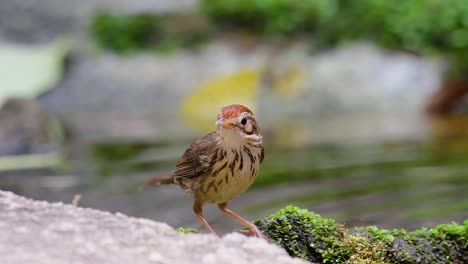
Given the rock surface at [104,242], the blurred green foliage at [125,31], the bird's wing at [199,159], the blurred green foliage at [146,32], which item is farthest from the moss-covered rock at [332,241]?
the blurred green foliage at [125,31]

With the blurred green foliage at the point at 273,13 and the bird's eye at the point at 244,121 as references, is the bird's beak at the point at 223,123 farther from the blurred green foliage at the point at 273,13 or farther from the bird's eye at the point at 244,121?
the blurred green foliage at the point at 273,13

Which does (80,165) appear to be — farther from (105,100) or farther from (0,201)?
(0,201)

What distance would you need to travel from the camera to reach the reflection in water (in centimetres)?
683

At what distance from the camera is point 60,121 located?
13.7 m

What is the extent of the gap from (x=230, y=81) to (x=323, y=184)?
6.66 m

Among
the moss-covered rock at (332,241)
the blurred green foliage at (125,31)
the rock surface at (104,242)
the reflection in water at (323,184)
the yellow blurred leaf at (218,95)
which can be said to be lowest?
the rock surface at (104,242)

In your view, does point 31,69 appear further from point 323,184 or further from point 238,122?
point 238,122

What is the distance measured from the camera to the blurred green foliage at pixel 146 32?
1589cm

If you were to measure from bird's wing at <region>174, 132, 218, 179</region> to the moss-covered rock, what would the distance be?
365 mm

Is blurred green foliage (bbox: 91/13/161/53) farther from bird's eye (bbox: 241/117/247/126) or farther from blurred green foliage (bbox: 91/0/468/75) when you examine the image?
bird's eye (bbox: 241/117/247/126)

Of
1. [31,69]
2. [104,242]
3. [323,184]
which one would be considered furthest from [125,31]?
[104,242]

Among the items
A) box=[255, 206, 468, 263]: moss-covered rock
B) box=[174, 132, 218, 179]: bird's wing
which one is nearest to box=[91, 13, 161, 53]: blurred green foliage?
box=[174, 132, 218, 179]: bird's wing

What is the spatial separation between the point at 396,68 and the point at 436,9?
47.5 inches

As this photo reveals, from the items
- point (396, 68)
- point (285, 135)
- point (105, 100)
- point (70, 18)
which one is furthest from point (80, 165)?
point (70, 18)
